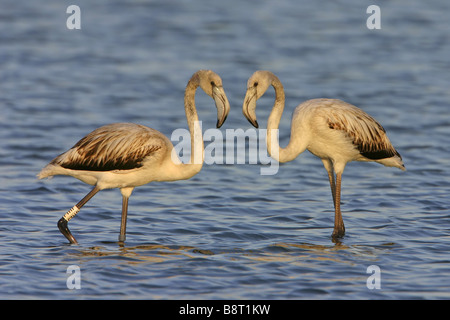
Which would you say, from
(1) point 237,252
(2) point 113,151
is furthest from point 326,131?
(2) point 113,151

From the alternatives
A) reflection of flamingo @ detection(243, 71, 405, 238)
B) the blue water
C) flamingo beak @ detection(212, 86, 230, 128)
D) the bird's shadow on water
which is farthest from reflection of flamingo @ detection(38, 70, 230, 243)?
the blue water

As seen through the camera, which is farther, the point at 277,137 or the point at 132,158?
the point at 277,137

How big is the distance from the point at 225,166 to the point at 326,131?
13.8 feet

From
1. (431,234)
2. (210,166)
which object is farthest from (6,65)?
(431,234)

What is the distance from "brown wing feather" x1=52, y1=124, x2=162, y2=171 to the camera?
30.0ft

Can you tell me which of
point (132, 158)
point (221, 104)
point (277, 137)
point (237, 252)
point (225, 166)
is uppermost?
point (221, 104)

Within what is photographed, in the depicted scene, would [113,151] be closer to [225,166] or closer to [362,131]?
[362,131]

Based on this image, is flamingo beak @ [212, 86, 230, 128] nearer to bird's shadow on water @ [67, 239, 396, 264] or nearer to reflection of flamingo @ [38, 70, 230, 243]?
reflection of flamingo @ [38, 70, 230, 243]

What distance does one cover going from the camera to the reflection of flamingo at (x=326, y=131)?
944 centimetres

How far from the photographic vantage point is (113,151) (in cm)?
920

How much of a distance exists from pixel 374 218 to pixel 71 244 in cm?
395

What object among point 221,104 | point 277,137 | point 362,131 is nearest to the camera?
point 221,104

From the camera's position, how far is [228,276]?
8320 mm
